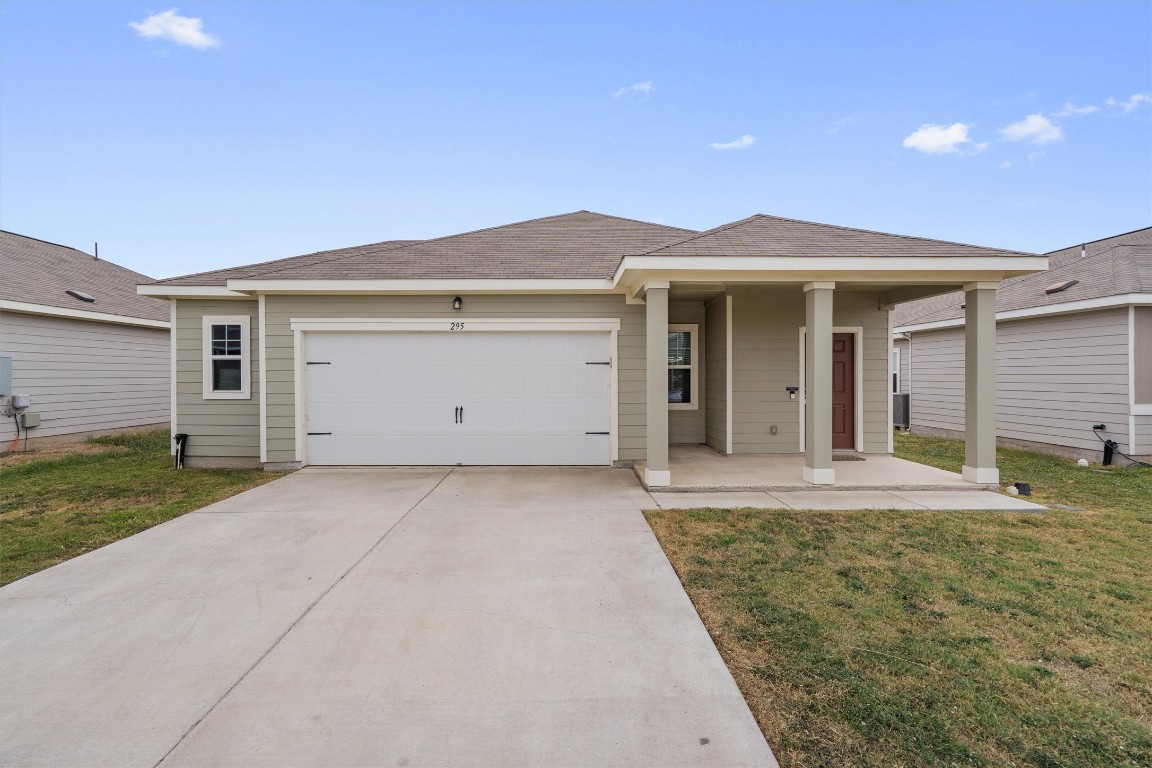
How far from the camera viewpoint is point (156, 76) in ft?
36.9

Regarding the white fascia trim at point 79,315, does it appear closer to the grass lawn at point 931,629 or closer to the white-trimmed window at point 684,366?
the white-trimmed window at point 684,366

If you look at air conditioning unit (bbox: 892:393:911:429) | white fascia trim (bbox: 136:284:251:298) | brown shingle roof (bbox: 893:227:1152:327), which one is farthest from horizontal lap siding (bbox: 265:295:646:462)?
air conditioning unit (bbox: 892:393:911:429)

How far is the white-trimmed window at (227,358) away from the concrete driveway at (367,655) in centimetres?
406

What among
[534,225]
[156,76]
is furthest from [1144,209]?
[156,76]

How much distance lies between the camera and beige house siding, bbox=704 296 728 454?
8727 millimetres

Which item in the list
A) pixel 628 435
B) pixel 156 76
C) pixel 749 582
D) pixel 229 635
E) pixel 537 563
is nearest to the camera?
pixel 229 635

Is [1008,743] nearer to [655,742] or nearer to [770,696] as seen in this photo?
[770,696]

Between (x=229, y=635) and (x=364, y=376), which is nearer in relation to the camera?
(x=229, y=635)

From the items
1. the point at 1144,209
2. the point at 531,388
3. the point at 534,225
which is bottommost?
the point at 531,388

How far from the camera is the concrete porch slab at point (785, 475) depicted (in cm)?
643

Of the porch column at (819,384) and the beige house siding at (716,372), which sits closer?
the porch column at (819,384)

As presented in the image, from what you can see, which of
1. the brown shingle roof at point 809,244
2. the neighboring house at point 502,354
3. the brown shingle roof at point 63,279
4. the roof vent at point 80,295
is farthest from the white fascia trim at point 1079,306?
the roof vent at point 80,295

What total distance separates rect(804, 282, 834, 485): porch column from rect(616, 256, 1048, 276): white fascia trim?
→ 13.5 inches

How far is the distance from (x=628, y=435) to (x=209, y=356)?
6.96 meters
